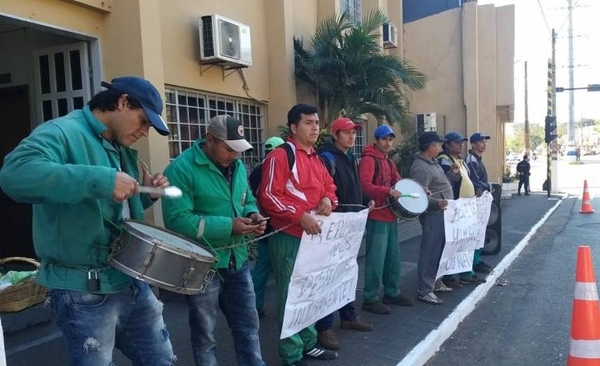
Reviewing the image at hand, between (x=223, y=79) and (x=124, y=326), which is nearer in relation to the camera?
(x=124, y=326)

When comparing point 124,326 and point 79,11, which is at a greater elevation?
point 79,11

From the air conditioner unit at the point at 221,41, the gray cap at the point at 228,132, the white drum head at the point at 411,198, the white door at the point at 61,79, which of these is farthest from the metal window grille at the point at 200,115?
the gray cap at the point at 228,132

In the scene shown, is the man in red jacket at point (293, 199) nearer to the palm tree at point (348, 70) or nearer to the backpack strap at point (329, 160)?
the backpack strap at point (329, 160)

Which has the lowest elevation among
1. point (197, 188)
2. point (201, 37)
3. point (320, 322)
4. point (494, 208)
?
point (320, 322)

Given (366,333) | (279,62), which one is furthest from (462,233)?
(279,62)

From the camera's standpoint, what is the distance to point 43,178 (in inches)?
78.2

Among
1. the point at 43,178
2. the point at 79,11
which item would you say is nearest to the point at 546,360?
the point at 43,178

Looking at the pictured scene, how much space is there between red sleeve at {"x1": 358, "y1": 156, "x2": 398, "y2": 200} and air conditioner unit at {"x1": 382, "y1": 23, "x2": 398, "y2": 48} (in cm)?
908

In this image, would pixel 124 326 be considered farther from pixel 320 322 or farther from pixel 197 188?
pixel 320 322

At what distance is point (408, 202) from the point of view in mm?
5406

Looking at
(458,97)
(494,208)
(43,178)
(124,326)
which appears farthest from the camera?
(458,97)

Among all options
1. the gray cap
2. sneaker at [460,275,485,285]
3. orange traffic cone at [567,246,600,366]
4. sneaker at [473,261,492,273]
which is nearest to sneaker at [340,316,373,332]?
orange traffic cone at [567,246,600,366]

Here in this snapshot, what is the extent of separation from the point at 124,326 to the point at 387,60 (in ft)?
28.1

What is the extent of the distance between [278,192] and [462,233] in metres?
3.27
